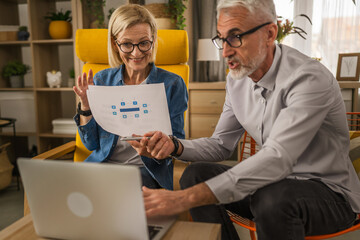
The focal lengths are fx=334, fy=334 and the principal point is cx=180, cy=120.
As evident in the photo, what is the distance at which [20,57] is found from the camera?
117 inches

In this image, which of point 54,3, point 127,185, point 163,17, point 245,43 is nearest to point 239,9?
point 245,43

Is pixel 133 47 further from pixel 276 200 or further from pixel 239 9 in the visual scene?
pixel 276 200

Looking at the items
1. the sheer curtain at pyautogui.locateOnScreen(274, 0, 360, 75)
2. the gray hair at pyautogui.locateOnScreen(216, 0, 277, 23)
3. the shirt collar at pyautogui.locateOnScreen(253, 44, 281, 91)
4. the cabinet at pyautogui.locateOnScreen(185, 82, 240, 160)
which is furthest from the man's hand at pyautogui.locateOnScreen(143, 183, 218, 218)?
the sheer curtain at pyautogui.locateOnScreen(274, 0, 360, 75)

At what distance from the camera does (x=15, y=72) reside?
2736 mm

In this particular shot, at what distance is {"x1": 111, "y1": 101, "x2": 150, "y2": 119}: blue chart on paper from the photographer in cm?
130

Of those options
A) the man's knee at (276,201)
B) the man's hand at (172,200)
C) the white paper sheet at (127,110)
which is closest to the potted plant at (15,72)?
Result: the white paper sheet at (127,110)

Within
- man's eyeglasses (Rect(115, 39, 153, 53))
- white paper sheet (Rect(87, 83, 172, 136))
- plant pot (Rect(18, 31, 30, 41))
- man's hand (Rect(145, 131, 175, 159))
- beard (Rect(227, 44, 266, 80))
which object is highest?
plant pot (Rect(18, 31, 30, 41))

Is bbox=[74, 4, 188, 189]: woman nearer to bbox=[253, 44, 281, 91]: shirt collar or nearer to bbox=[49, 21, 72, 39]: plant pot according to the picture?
bbox=[253, 44, 281, 91]: shirt collar

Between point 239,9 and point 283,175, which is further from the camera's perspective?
point 239,9

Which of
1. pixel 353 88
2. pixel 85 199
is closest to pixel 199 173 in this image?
pixel 85 199

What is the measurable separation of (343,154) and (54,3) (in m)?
2.63

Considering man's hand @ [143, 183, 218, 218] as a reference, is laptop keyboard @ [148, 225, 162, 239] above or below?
below

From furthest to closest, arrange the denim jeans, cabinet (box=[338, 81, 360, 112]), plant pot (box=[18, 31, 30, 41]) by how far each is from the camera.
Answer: plant pot (box=[18, 31, 30, 41]), cabinet (box=[338, 81, 360, 112]), the denim jeans

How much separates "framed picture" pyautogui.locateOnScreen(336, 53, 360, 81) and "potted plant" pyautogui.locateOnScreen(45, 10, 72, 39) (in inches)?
83.8
